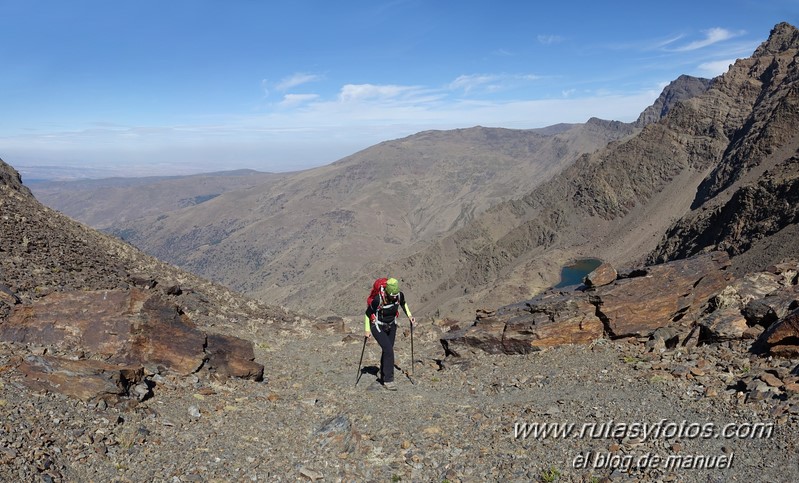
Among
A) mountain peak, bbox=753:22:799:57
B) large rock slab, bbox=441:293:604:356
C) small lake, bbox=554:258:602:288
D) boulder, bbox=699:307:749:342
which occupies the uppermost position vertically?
mountain peak, bbox=753:22:799:57

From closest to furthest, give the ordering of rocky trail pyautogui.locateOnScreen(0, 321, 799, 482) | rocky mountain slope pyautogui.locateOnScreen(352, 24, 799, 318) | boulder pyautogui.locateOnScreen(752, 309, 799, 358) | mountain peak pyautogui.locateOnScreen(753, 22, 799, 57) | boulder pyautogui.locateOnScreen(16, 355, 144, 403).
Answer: rocky trail pyautogui.locateOnScreen(0, 321, 799, 482), boulder pyautogui.locateOnScreen(16, 355, 144, 403), boulder pyautogui.locateOnScreen(752, 309, 799, 358), rocky mountain slope pyautogui.locateOnScreen(352, 24, 799, 318), mountain peak pyautogui.locateOnScreen(753, 22, 799, 57)

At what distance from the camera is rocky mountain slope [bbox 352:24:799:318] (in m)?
68.4

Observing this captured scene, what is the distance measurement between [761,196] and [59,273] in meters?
52.1

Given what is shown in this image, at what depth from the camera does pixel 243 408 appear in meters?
9.34

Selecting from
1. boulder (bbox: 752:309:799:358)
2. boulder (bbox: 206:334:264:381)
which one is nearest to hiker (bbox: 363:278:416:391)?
boulder (bbox: 206:334:264:381)

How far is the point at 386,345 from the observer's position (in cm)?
1125

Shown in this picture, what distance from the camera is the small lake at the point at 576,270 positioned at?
69375mm

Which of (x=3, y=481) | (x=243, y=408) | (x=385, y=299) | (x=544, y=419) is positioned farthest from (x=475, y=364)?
(x=3, y=481)

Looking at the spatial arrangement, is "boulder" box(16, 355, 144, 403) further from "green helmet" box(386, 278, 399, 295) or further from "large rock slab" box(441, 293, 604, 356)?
"large rock slab" box(441, 293, 604, 356)

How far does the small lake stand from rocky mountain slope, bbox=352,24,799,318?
1536mm

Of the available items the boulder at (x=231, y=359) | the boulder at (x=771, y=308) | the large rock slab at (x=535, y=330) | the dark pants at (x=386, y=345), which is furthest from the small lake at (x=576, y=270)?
the boulder at (x=231, y=359)

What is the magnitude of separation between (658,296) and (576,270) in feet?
207

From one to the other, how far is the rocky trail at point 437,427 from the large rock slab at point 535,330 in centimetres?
169

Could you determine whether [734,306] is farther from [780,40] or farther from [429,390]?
[780,40]
